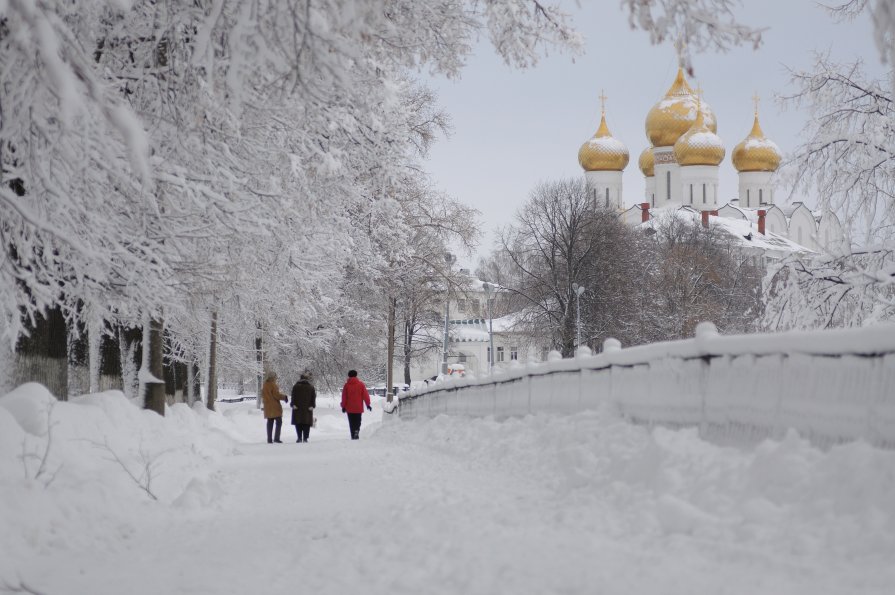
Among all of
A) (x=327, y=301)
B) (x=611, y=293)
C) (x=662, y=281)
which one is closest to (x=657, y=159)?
(x=662, y=281)

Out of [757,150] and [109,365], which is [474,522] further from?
[757,150]

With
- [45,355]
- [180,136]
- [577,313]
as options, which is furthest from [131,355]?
[577,313]

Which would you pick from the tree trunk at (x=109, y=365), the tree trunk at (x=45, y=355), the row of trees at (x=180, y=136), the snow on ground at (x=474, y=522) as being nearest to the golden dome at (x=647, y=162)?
the row of trees at (x=180, y=136)

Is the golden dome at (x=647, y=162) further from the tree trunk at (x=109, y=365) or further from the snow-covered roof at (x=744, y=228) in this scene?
the tree trunk at (x=109, y=365)

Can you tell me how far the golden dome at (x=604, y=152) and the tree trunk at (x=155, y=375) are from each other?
8818 centimetres

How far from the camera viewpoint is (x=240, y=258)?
14.0m

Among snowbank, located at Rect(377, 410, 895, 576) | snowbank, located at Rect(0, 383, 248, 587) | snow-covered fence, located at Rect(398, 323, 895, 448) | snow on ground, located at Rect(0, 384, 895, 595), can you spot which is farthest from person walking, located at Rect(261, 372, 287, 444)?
snowbank, located at Rect(377, 410, 895, 576)

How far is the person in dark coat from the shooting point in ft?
70.8

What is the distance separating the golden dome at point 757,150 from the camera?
106188mm

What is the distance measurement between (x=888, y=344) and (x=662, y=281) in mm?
55145

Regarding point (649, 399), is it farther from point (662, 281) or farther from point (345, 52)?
point (662, 281)

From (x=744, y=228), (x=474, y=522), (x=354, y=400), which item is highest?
(x=744, y=228)

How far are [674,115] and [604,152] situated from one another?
7.08 metres

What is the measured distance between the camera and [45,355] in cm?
1079
